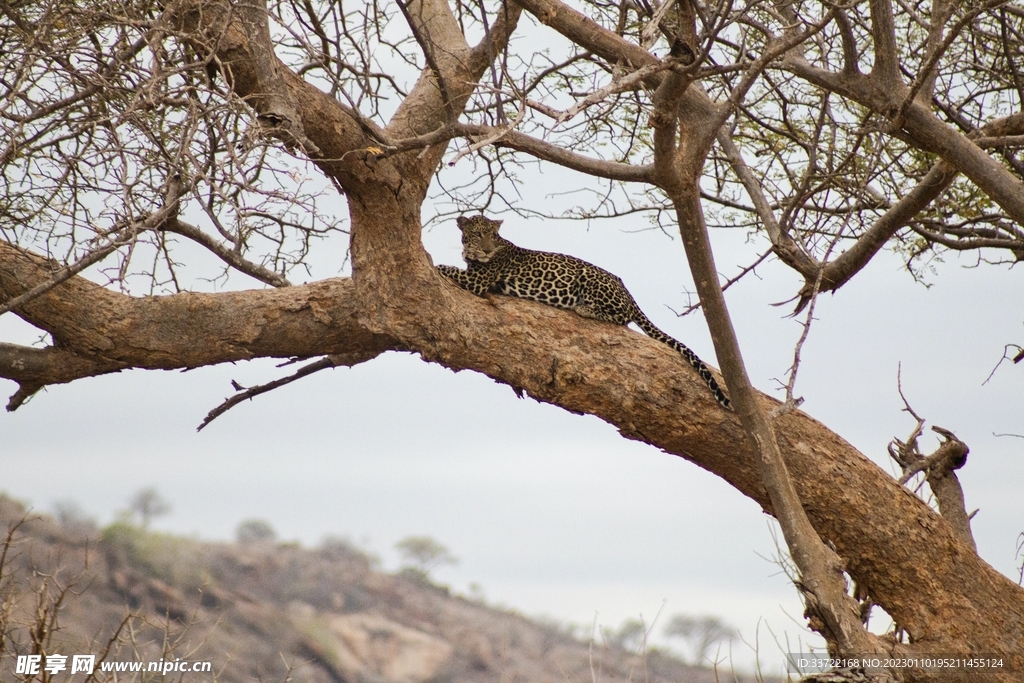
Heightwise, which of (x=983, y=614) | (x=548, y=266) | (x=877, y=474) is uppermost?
(x=548, y=266)

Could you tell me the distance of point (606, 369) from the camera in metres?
4.34

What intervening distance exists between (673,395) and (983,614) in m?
1.82

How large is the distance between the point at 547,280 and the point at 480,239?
1.92ft

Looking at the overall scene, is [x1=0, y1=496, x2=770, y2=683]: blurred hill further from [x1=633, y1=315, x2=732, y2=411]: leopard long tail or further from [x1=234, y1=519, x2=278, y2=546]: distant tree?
[x1=633, y1=315, x2=732, y2=411]: leopard long tail

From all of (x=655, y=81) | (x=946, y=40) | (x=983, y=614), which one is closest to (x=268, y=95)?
(x=655, y=81)

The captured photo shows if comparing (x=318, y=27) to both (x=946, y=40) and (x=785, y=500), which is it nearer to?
(x=946, y=40)

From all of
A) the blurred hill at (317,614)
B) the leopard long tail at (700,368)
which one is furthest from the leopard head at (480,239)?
the blurred hill at (317,614)

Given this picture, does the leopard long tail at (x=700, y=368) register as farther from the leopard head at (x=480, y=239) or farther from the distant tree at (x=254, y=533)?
the distant tree at (x=254, y=533)

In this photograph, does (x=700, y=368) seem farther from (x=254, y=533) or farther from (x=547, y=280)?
(x=254, y=533)

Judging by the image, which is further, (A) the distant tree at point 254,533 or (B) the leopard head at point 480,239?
(A) the distant tree at point 254,533

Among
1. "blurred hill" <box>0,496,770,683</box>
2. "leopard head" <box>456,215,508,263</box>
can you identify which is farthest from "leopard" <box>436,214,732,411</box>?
"blurred hill" <box>0,496,770,683</box>

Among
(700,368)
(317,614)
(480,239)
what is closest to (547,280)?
(480,239)

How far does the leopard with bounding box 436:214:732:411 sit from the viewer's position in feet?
15.4

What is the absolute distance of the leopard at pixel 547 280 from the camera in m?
4.69
